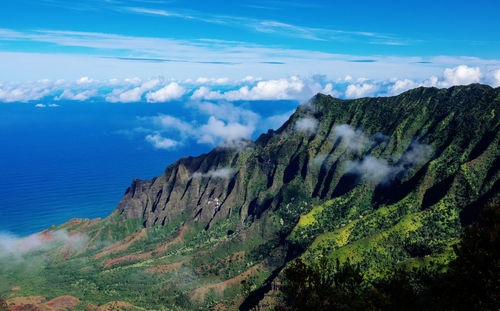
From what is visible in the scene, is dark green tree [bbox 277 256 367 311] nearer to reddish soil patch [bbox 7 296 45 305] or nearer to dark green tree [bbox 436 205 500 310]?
dark green tree [bbox 436 205 500 310]

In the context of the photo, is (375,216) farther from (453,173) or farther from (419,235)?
(453,173)

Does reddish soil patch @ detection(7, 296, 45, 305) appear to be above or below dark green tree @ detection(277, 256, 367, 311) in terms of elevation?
below

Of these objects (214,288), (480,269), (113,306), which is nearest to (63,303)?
(113,306)

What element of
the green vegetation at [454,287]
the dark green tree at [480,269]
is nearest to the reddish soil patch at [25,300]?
the green vegetation at [454,287]

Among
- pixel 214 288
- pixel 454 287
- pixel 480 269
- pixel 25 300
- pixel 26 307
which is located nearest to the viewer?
pixel 480 269

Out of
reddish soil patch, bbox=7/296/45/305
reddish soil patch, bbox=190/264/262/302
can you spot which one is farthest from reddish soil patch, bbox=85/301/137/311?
reddish soil patch, bbox=190/264/262/302

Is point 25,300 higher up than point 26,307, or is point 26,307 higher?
point 26,307

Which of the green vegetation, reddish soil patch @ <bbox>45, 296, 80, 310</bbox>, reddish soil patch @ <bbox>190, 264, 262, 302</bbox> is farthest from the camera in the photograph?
reddish soil patch @ <bbox>190, 264, 262, 302</bbox>

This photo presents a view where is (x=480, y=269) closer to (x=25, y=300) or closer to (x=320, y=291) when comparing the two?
(x=320, y=291)

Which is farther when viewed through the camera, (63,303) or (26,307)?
(63,303)
